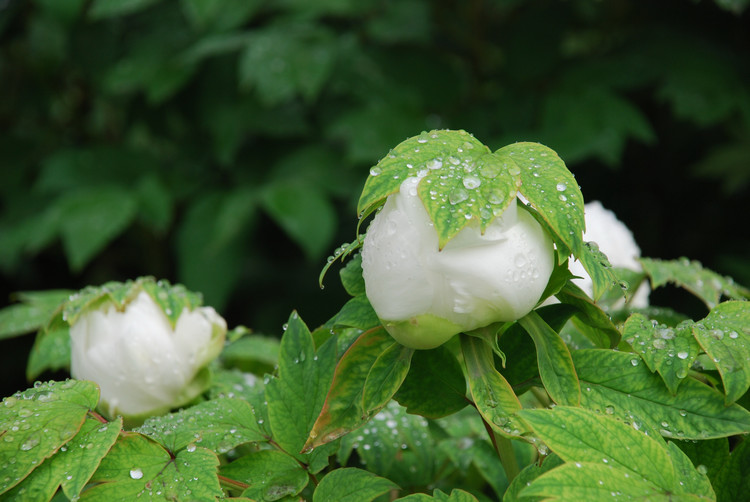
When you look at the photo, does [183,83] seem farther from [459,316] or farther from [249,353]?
[459,316]

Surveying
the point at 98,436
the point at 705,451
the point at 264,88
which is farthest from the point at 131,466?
the point at 264,88

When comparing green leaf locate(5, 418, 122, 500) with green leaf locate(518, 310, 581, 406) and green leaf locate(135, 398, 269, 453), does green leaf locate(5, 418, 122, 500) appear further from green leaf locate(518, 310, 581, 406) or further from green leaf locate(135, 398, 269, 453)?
green leaf locate(518, 310, 581, 406)

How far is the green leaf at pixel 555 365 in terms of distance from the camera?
37cm

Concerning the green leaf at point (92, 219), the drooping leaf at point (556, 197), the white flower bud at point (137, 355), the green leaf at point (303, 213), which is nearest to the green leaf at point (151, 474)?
the white flower bud at point (137, 355)

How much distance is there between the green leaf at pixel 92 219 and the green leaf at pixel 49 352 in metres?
0.90

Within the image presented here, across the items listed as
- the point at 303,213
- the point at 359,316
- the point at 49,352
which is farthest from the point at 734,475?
the point at 303,213

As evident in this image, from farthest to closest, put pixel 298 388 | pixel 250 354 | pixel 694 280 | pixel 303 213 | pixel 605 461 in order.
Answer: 1. pixel 303 213
2. pixel 250 354
3. pixel 694 280
4. pixel 298 388
5. pixel 605 461

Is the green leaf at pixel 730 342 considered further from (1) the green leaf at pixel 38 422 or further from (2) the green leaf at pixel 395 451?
(1) the green leaf at pixel 38 422

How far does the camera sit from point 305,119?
71.8 inches

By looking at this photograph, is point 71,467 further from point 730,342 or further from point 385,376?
point 730,342

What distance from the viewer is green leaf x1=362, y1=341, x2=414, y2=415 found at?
37 centimetres

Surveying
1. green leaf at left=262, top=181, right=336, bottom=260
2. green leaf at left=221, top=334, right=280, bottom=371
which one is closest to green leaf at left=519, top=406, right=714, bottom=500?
green leaf at left=221, top=334, right=280, bottom=371

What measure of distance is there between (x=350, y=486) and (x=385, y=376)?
6cm

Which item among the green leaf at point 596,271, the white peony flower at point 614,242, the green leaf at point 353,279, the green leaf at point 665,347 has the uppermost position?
the green leaf at point 596,271
